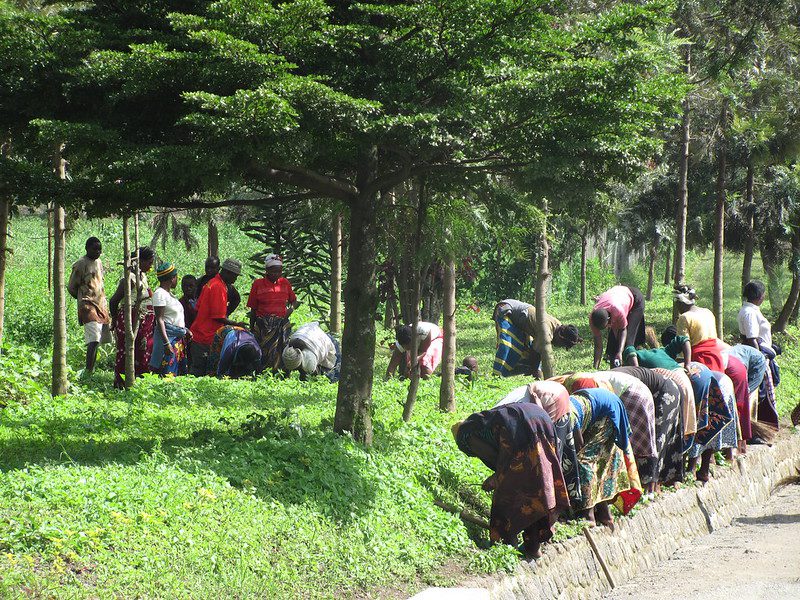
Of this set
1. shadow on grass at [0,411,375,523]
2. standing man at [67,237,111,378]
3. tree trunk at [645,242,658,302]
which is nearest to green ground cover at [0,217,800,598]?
shadow on grass at [0,411,375,523]

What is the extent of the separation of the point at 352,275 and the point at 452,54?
2.12 meters

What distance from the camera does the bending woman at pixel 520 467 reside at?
7.54m

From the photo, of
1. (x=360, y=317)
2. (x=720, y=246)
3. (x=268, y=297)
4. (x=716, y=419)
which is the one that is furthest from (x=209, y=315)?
(x=720, y=246)

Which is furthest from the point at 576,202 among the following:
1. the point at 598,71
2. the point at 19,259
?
the point at 19,259

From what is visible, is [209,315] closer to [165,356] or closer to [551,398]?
[165,356]

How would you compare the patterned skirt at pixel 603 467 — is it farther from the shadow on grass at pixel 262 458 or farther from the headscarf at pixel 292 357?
the headscarf at pixel 292 357

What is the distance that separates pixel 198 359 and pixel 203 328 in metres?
0.51

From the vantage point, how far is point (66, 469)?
22.5ft

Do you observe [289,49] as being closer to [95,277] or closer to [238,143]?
[238,143]

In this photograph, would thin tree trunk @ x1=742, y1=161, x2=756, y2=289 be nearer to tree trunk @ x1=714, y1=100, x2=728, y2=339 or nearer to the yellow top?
tree trunk @ x1=714, y1=100, x2=728, y2=339

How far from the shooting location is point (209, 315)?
1312cm

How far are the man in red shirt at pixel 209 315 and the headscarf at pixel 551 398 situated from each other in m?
6.18

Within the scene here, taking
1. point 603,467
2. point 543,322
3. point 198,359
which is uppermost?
point 543,322

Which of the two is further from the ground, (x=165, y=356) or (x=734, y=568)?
(x=165, y=356)
